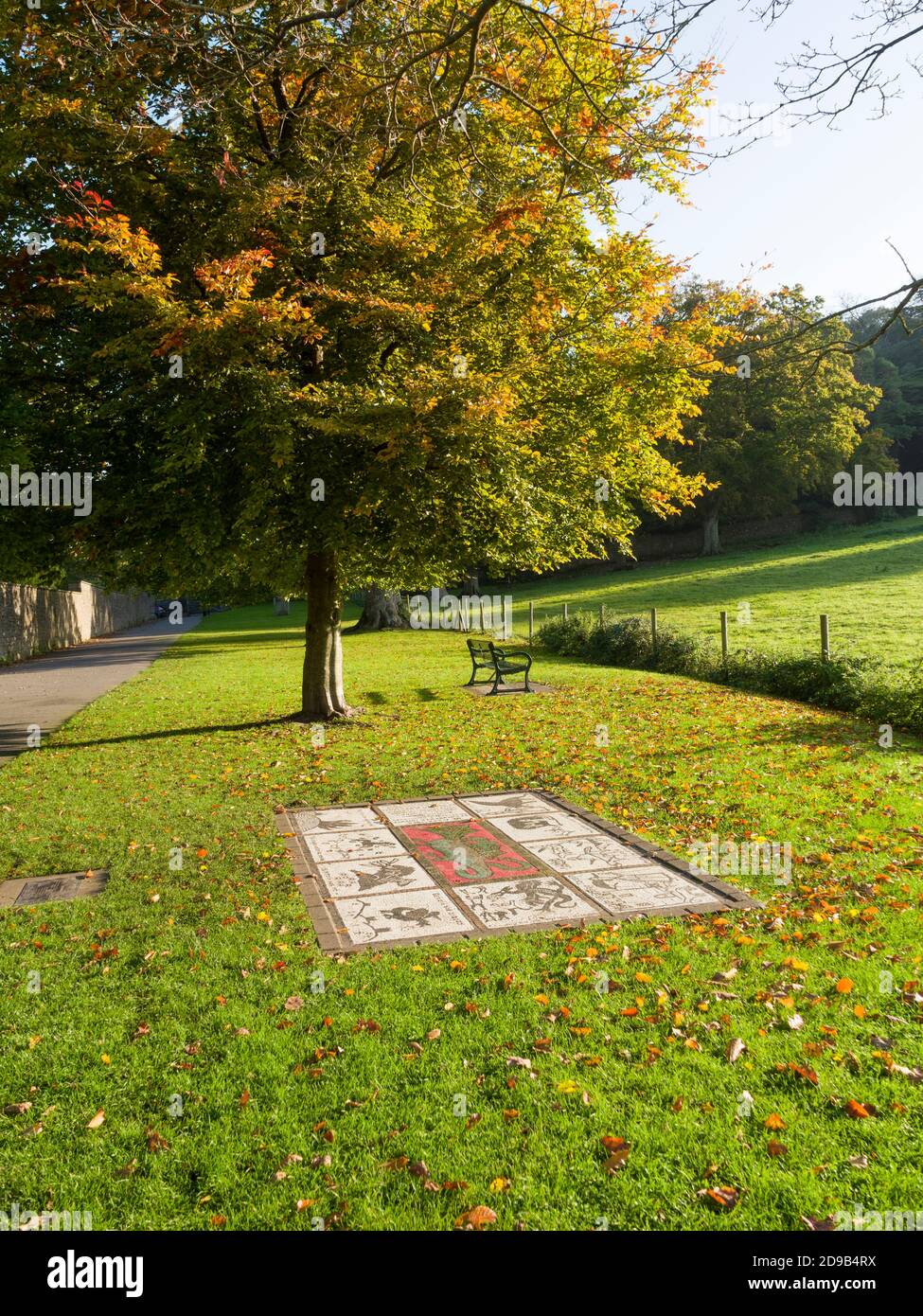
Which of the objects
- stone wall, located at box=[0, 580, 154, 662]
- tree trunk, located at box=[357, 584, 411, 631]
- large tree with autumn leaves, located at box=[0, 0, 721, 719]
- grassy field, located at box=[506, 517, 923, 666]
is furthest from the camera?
tree trunk, located at box=[357, 584, 411, 631]

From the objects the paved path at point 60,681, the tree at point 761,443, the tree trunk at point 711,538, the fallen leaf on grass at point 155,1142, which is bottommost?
the fallen leaf on grass at point 155,1142

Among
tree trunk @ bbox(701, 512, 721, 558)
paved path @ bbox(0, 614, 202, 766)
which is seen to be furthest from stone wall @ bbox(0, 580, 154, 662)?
tree trunk @ bbox(701, 512, 721, 558)

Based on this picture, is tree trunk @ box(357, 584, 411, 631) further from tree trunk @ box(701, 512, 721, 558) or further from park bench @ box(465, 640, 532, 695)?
tree trunk @ box(701, 512, 721, 558)

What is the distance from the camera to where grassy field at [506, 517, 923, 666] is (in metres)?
21.4

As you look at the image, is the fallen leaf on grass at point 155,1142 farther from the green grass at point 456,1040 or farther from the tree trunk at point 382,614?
the tree trunk at point 382,614

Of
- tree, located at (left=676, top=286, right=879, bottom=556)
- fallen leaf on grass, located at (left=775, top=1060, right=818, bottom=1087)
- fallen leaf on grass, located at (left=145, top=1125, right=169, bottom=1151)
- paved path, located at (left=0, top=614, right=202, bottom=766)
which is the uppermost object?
tree, located at (left=676, top=286, right=879, bottom=556)

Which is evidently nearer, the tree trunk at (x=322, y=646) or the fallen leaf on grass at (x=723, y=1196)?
the fallen leaf on grass at (x=723, y=1196)

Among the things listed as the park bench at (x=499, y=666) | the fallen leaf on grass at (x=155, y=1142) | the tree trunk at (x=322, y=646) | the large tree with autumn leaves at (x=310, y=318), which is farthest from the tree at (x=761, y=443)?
the fallen leaf on grass at (x=155, y=1142)

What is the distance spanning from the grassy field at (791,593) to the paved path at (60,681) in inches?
521

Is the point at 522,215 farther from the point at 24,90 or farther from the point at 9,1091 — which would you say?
the point at 9,1091

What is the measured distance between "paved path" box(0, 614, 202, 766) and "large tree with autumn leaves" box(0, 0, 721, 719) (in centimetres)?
410

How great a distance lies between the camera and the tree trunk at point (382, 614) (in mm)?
35250

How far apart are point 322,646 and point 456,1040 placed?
10.2 m

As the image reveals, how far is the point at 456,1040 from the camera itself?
14.3 ft
